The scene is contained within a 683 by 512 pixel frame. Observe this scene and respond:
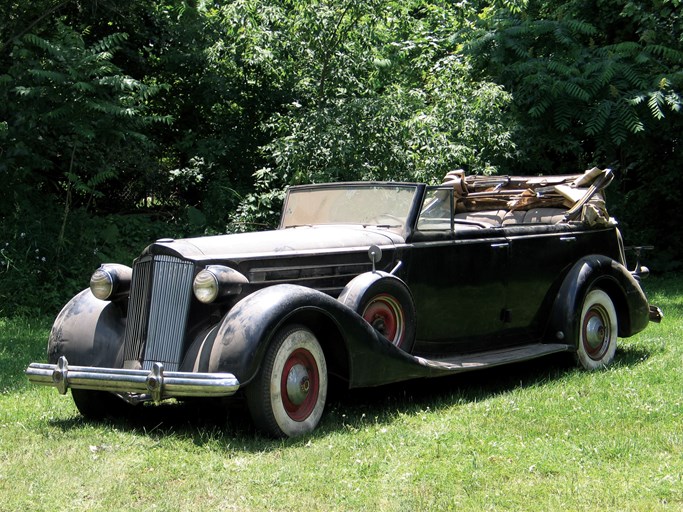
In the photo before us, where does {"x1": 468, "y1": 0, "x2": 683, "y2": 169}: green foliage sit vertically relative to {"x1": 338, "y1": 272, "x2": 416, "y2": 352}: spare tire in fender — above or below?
above

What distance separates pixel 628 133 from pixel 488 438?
10.6m

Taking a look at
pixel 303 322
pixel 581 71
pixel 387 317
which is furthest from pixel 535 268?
pixel 581 71

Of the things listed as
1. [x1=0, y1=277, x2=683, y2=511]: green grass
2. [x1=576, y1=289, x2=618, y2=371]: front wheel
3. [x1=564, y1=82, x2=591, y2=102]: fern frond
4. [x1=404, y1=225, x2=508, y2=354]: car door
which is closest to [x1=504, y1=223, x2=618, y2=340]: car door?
[x1=404, y1=225, x2=508, y2=354]: car door

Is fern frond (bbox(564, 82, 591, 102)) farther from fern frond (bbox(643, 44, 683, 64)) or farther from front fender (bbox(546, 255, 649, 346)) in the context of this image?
front fender (bbox(546, 255, 649, 346))

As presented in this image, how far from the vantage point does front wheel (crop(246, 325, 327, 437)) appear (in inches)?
211

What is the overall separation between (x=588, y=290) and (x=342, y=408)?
9.07ft

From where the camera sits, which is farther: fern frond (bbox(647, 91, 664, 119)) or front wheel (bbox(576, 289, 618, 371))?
fern frond (bbox(647, 91, 664, 119))

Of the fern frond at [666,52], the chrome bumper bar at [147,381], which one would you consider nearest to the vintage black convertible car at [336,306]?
the chrome bumper bar at [147,381]

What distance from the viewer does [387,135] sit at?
38.5ft

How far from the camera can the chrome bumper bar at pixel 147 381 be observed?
5.12 meters

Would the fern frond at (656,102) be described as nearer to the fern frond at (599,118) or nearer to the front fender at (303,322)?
the fern frond at (599,118)

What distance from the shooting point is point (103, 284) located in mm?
6098

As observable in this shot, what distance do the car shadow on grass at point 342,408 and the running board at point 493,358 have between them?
241mm

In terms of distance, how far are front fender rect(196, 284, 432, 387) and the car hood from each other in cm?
48
